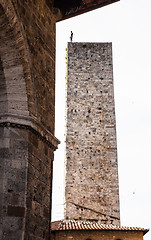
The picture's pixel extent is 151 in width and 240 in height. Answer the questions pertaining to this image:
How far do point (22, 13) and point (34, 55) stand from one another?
1.68ft

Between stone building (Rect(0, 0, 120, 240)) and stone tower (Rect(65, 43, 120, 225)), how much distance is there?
1154 centimetres

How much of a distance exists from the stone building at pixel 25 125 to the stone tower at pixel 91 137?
1154cm

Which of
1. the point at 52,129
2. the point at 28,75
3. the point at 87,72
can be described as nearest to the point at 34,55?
the point at 28,75

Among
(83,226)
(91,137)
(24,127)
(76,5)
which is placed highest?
(91,137)

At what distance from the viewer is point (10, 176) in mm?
3912

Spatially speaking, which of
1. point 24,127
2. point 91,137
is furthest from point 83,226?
point 24,127

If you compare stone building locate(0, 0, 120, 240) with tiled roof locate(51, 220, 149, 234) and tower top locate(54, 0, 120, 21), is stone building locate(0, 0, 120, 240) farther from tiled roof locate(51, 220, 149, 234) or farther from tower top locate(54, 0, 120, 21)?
tiled roof locate(51, 220, 149, 234)

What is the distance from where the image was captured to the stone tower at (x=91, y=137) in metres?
15.9

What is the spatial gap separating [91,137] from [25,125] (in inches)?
507

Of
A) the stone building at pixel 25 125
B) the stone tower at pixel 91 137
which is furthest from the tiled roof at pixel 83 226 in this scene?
the stone building at pixel 25 125

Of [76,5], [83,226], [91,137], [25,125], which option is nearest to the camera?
[25,125]

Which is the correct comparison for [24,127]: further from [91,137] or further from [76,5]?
[91,137]

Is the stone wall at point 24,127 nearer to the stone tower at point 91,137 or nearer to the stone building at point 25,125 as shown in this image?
the stone building at point 25,125

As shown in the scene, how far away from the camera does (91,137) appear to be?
1698 centimetres
